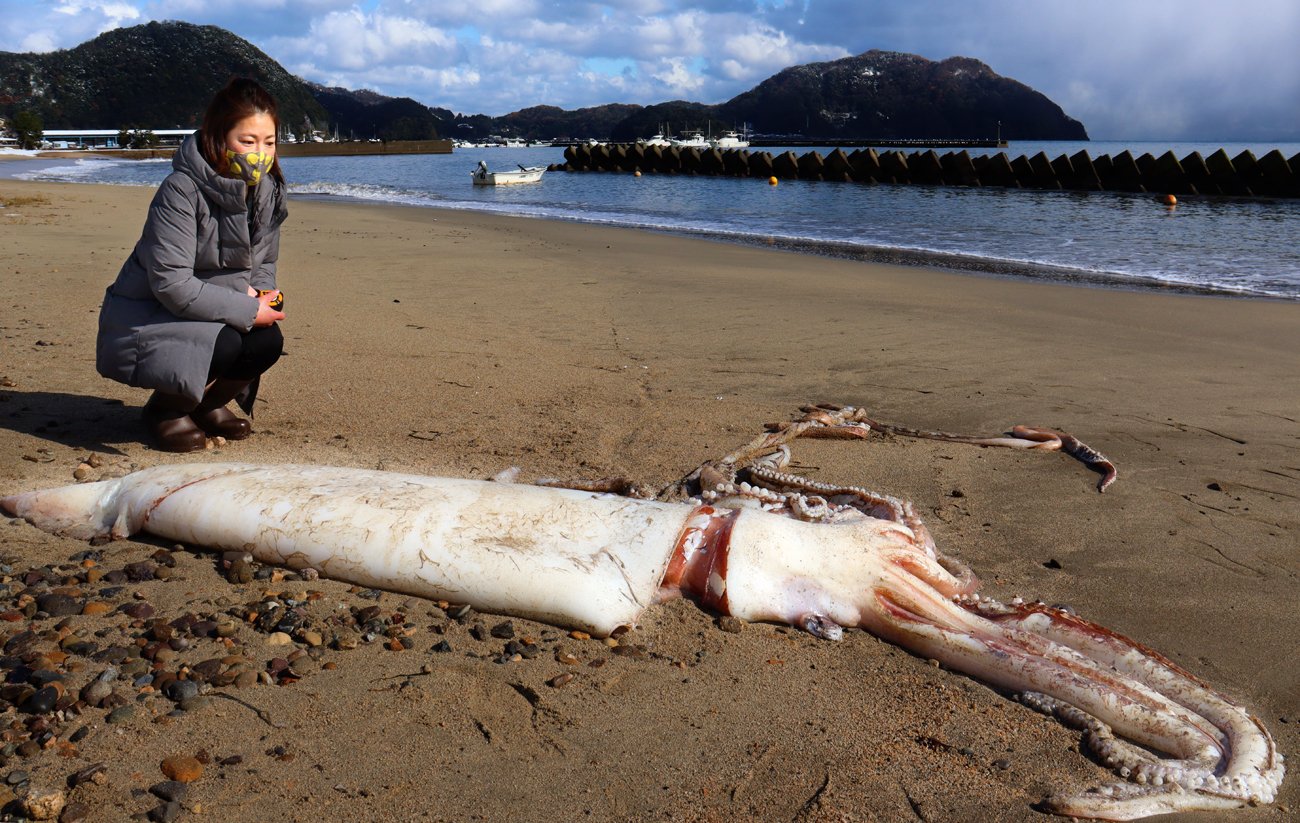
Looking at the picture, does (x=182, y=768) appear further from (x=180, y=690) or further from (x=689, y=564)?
(x=689, y=564)

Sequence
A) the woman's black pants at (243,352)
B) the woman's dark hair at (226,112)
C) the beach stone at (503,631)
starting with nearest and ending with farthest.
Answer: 1. the beach stone at (503,631)
2. the woman's dark hair at (226,112)
3. the woman's black pants at (243,352)

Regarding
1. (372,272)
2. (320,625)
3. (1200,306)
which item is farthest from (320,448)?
(1200,306)

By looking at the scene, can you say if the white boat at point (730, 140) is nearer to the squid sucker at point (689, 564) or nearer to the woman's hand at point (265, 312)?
the woman's hand at point (265, 312)

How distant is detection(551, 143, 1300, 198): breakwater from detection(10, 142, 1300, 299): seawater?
209 cm

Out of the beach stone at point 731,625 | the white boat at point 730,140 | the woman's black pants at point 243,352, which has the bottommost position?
the beach stone at point 731,625

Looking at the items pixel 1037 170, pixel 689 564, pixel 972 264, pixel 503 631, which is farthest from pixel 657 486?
pixel 1037 170

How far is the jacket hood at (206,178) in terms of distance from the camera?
412 centimetres

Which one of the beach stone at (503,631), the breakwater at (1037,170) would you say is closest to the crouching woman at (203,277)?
the beach stone at (503,631)

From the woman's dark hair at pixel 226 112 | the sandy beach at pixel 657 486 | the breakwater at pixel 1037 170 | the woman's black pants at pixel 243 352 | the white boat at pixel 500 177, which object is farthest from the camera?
the white boat at pixel 500 177

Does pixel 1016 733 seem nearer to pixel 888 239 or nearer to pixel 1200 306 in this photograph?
pixel 1200 306

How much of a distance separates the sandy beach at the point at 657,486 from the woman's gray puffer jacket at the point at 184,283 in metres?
0.46

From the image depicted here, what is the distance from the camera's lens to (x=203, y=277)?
175 inches

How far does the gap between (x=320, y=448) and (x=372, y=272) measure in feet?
19.8

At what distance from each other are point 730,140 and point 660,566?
101 m
